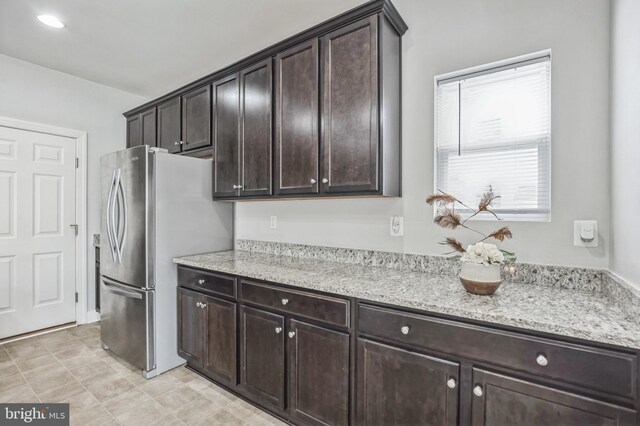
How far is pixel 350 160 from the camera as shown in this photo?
192cm

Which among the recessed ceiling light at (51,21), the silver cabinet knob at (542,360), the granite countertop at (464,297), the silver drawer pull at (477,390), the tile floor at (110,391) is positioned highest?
the recessed ceiling light at (51,21)

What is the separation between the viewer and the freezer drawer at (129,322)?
7.76ft

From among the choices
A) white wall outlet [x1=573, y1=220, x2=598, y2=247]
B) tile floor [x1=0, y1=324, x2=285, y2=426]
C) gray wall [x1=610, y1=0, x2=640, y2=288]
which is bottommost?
tile floor [x1=0, y1=324, x2=285, y2=426]

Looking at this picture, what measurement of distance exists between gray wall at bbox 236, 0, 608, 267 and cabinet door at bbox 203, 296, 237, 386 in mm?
890

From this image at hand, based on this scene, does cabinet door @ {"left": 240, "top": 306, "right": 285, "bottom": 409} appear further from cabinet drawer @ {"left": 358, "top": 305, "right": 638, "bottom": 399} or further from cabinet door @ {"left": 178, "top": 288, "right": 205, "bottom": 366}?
cabinet drawer @ {"left": 358, "top": 305, "right": 638, "bottom": 399}

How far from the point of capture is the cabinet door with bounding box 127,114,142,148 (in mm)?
3572

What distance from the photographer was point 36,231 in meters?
3.20

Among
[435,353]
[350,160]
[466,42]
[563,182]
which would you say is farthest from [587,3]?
[435,353]

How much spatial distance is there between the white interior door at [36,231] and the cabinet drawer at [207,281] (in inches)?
74.6

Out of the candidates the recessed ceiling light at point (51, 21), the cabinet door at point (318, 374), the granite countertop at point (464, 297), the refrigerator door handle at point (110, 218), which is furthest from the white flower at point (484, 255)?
the recessed ceiling light at point (51, 21)

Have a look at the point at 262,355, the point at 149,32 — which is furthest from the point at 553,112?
the point at 149,32

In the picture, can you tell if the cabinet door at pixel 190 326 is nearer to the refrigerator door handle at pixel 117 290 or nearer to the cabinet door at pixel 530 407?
the refrigerator door handle at pixel 117 290

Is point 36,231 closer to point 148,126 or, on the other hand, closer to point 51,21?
point 148,126

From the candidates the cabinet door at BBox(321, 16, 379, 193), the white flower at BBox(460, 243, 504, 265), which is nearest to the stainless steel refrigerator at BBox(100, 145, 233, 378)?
the cabinet door at BBox(321, 16, 379, 193)
